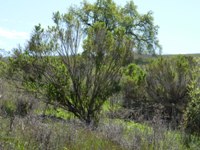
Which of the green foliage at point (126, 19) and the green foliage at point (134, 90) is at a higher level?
the green foliage at point (126, 19)

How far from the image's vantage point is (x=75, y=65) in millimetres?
12461

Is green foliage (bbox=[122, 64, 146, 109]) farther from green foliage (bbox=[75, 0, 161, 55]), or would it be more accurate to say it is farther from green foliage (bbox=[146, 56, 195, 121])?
green foliage (bbox=[75, 0, 161, 55])

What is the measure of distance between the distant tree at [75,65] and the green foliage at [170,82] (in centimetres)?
432

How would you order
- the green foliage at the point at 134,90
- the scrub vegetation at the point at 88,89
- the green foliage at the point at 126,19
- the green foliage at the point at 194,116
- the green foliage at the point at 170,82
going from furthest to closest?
the green foliage at the point at 126,19 < the green foliage at the point at 134,90 < the green foliage at the point at 170,82 < the green foliage at the point at 194,116 < the scrub vegetation at the point at 88,89

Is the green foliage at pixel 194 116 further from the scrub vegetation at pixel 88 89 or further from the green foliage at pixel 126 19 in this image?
the green foliage at pixel 126 19

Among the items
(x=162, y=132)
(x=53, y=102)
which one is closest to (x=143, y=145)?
(x=162, y=132)

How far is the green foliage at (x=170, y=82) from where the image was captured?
16.4 m

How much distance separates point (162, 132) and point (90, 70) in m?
4.05

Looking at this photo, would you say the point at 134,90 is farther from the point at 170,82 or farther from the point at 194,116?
the point at 194,116

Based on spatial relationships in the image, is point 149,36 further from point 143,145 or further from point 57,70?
point 143,145

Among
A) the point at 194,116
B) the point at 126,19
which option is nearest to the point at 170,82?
the point at 194,116

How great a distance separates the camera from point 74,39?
41.5ft

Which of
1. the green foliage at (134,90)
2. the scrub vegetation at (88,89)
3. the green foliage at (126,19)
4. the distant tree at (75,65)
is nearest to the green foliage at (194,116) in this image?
Answer: the scrub vegetation at (88,89)

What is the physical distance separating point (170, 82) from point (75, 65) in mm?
5707
